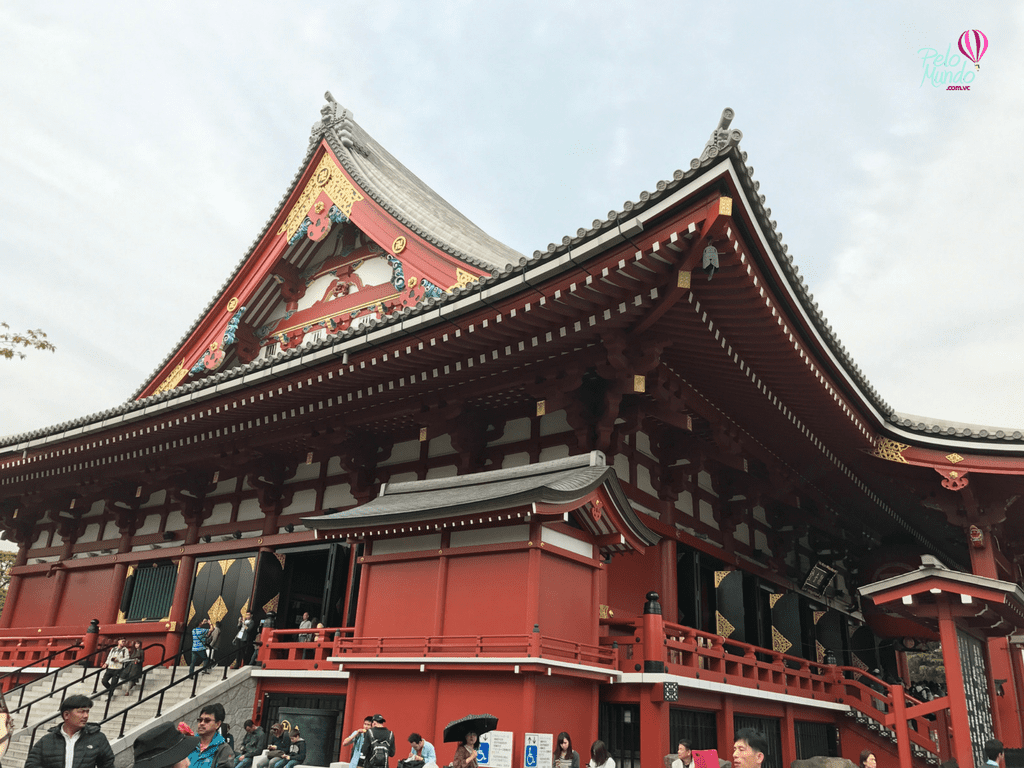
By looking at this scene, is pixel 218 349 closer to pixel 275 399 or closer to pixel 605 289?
pixel 275 399

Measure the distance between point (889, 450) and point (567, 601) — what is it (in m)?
7.61

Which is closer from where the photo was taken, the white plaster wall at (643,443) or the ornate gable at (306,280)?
the white plaster wall at (643,443)

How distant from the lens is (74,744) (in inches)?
190

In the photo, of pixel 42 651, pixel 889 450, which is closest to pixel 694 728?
pixel 889 450

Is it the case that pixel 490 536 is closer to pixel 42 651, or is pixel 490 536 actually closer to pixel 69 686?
pixel 69 686

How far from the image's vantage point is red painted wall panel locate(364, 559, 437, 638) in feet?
32.6

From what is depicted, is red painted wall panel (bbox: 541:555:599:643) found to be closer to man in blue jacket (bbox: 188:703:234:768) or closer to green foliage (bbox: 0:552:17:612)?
man in blue jacket (bbox: 188:703:234:768)

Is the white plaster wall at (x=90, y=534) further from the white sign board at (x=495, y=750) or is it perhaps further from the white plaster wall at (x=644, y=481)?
the white sign board at (x=495, y=750)

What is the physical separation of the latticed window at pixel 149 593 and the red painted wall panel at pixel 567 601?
9810 mm

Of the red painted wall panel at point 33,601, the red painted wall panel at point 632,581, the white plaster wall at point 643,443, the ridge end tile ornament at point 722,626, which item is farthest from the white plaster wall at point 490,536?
the red painted wall panel at point 33,601

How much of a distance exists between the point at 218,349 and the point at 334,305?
306 centimetres

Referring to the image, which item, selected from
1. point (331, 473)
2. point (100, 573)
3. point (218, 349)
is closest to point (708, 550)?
point (331, 473)

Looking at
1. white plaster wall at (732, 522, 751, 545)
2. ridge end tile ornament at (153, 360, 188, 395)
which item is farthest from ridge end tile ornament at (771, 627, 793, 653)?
ridge end tile ornament at (153, 360, 188, 395)

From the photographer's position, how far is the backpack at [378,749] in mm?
8430
